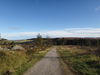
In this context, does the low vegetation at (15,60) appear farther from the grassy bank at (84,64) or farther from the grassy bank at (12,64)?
the grassy bank at (84,64)

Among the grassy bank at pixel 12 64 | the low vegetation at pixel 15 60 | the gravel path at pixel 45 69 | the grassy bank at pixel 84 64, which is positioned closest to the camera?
the gravel path at pixel 45 69

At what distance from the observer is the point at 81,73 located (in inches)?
285

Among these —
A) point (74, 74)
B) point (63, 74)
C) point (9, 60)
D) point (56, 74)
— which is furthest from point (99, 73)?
point (9, 60)

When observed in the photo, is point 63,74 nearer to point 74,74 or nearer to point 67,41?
point 74,74

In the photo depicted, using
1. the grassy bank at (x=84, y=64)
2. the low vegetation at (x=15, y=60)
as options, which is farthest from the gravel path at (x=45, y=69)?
the grassy bank at (x=84, y=64)

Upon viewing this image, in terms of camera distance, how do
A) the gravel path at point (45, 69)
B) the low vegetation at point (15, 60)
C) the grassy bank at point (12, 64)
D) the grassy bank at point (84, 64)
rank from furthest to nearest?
the low vegetation at point (15, 60)
the grassy bank at point (12, 64)
the grassy bank at point (84, 64)
the gravel path at point (45, 69)

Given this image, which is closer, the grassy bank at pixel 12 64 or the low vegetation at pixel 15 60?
the grassy bank at pixel 12 64

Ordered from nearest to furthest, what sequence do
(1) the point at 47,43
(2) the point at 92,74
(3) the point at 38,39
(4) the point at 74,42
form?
(2) the point at 92,74
(3) the point at 38,39
(1) the point at 47,43
(4) the point at 74,42

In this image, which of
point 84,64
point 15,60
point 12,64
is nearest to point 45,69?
point 12,64

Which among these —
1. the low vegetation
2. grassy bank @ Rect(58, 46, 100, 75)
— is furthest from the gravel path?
grassy bank @ Rect(58, 46, 100, 75)

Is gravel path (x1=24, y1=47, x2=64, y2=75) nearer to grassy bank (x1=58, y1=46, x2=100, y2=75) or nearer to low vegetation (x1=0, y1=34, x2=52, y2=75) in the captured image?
low vegetation (x1=0, y1=34, x2=52, y2=75)

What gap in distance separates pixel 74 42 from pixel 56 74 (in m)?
99.9

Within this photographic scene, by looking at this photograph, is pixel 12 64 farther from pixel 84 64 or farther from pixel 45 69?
pixel 84 64

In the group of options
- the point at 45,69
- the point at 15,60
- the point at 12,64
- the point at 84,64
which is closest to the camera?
the point at 45,69
